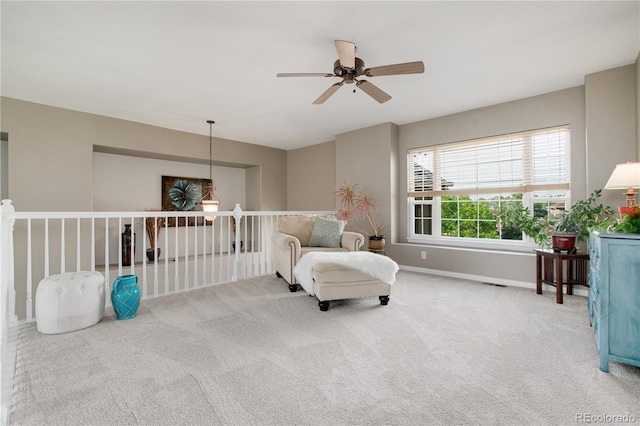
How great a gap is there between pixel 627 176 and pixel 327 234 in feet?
10.1

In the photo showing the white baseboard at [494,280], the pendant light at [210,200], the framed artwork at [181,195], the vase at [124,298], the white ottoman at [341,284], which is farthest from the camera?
the framed artwork at [181,195]

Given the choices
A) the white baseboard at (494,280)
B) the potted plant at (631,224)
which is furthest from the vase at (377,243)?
the potted plant at (631,224)

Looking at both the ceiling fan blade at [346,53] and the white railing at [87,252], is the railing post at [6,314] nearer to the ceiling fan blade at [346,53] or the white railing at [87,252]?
the white railing at [87,252]

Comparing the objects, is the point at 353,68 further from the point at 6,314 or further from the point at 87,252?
the point at 87,252

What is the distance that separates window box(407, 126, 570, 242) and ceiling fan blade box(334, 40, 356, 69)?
2.91 metres

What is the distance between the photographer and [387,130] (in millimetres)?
5074

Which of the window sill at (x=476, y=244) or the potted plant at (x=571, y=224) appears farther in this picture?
the window sill at (x=476, y=244)

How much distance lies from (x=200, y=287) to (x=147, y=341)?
60.9 inches

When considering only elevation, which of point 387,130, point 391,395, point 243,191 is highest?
point 387,130

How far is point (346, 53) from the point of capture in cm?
233

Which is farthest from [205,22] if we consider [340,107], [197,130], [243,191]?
[243,191]

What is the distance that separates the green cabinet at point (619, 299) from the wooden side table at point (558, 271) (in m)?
1.53

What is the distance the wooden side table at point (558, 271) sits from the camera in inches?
126

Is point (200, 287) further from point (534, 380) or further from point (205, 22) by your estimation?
point (534, 380)
